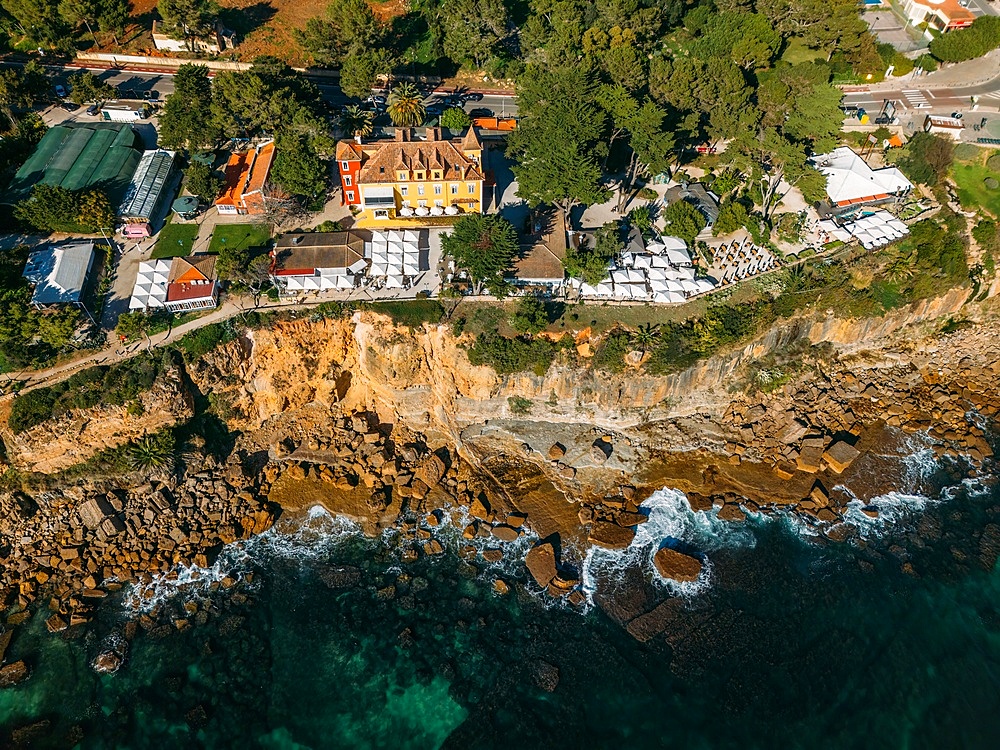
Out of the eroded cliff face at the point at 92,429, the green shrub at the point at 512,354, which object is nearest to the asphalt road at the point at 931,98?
the green shrub at the point at 512,354

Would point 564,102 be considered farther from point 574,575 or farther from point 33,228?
point 33,228

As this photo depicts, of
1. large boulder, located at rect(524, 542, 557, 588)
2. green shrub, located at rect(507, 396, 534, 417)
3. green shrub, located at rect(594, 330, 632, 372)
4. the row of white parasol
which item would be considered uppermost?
the row of white parasol

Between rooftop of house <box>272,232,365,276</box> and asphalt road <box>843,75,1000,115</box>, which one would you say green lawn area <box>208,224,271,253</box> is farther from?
asphalt road <box>843,75,1000,115</box>

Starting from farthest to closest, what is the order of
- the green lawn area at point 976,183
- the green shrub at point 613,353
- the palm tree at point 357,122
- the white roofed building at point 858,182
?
1. the palm tree at point 357,122
2. the green lawn area at point 976,183
3. the white roofed building at point 858,182
4. the green shrub at point 613,353

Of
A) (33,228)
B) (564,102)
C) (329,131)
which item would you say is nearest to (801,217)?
(564,102)

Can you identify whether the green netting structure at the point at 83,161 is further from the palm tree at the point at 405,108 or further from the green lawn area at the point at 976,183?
the green lawn area at the point at 976,183

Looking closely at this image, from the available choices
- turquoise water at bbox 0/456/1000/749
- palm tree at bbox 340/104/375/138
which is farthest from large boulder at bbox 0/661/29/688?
palm tree at bbox 340/104/375/138

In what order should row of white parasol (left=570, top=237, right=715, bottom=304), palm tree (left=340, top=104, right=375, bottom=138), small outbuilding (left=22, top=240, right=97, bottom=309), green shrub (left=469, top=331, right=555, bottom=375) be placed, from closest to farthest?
small outbuilding (left=22, top=240, right=97, bottom=309)
green shrub (left=469, top=331, right=555, bottom=375)
row of white parasol (left=570, top=237, right=715, bottom=304)
palm tree (left=340, top=104, right=375, bottom=138)
